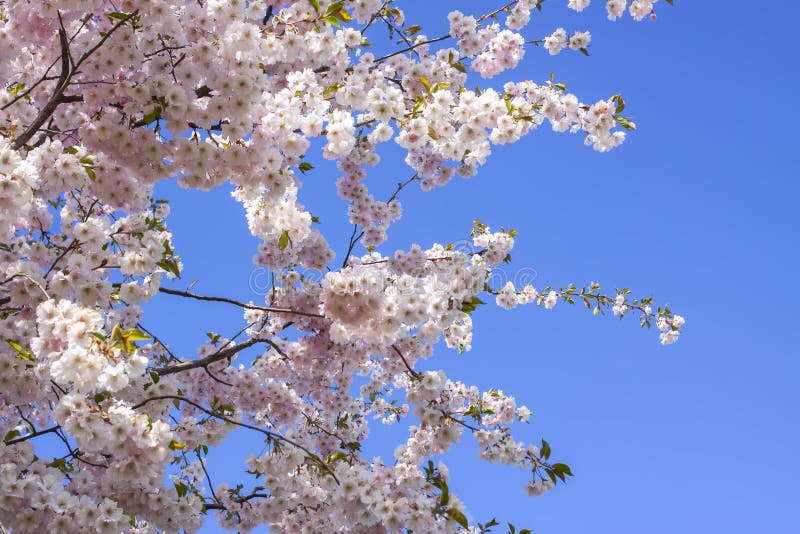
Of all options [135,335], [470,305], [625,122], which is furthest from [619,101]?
[135,335]

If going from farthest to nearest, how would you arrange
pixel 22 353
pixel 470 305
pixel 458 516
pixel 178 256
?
1. pixel 178 256
2. pixel 470 305
3. pixel 458 516
4. pixel 22 353

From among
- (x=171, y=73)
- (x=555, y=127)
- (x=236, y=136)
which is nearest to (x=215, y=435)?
(x=236, y=136)

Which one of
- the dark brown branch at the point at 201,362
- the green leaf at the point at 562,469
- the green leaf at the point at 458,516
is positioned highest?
the dark brown branch at the point at 201,362

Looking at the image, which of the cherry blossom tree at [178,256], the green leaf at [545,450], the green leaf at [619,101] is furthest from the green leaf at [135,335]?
the green leaf at [619,101]

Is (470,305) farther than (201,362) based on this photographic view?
No

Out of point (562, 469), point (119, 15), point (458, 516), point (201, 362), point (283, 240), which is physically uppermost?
point (119, 15)

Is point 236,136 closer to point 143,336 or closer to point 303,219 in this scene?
point 303,219

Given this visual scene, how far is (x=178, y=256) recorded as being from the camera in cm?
716

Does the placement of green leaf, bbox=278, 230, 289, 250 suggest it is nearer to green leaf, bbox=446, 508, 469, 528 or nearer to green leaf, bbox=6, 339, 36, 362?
green leaf, bbox=6, 339, 36, 362

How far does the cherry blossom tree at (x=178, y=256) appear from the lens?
4.04 meters

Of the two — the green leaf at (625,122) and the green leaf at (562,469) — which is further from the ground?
the green leaf at (625,122)

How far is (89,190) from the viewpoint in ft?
17.6

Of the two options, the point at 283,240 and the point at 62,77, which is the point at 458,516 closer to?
the point at 283,240

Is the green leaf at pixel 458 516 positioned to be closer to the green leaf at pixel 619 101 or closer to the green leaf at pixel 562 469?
the green leaf at pixel 562 469
